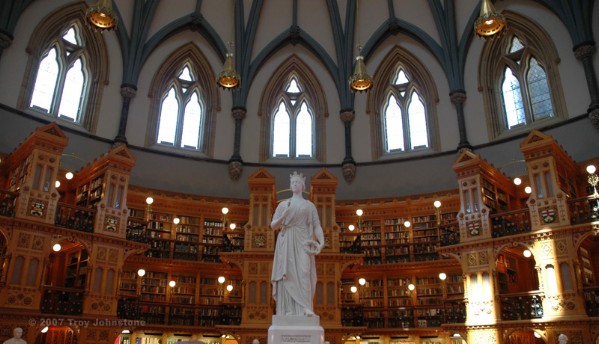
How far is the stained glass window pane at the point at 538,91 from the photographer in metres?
19.8

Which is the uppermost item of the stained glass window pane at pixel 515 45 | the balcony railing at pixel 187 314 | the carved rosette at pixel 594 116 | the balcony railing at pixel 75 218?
the stained glass window pane at pixel 515 45

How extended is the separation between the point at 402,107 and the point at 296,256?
54.4ft

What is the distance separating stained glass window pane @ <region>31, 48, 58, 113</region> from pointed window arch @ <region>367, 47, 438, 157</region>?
41.5 feet

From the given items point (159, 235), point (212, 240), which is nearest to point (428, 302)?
point (212, 240)

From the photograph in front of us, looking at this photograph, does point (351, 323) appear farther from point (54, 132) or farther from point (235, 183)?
point (54, 132)

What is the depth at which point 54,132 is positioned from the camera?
15.4 m

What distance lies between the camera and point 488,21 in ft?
45.9

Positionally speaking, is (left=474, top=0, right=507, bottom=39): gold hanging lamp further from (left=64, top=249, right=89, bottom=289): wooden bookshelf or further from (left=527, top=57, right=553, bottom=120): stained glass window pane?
(left=64, top=249, right=89, bottom=289): wooden bookshelf

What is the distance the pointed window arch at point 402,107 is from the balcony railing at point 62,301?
12714 millimetres

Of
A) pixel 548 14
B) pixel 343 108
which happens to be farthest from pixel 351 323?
pixel 548 14

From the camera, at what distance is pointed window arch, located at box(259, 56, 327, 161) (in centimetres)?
2286

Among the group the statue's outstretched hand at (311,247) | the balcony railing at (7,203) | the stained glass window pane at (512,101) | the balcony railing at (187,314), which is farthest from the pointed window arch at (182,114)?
the statue's outstretched hand at (311,247)

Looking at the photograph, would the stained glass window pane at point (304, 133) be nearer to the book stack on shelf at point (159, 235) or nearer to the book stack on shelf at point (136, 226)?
the book stack on shelf at point (159, 235)

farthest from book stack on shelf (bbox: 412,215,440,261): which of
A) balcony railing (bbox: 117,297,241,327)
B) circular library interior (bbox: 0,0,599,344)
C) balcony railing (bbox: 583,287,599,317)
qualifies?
balcony railing (bbox: 117,297,241,327)
